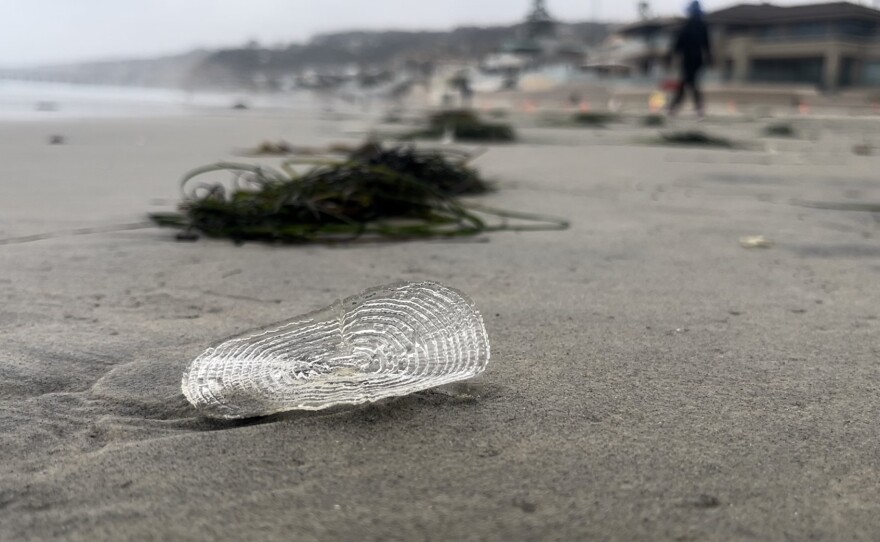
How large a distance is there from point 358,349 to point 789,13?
44234 mm

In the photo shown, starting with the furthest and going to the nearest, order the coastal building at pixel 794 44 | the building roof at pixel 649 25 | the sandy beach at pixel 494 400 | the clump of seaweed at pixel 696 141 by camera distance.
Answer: the building roof at pixel 649 25
the coastal building at pixel 794 44
the clump of seaweed at pixel 696 141
the sandy beach at pixel 494 400

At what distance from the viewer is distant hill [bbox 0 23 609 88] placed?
91875mm

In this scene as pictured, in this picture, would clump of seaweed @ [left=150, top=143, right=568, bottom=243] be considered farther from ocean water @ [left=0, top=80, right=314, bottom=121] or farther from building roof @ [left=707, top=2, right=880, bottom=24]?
building roof @ [left=707, top=2, right=880, bottom=24]

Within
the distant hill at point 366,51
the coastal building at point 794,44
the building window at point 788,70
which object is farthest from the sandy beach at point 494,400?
the distant hill at point 366,51

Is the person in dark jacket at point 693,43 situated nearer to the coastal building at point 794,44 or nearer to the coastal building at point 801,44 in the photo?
the coastal building at point 794,44

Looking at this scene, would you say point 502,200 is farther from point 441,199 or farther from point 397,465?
point 397,465

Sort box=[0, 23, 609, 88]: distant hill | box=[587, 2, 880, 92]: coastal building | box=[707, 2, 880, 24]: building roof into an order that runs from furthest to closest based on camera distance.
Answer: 1. box=[0, 23, 609, 88]: distant hill
2. box=[587, 2, 880, 92]: coastal building
3. box=[707, 2, 880, 24]: building roof

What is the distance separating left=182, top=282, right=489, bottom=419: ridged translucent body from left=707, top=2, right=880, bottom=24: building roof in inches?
1519

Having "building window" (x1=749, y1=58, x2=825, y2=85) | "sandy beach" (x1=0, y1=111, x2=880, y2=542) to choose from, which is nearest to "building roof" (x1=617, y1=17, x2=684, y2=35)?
"building window" (x1=749, y1=58, x2=825, y2=85)

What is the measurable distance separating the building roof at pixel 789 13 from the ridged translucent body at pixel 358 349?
127ft

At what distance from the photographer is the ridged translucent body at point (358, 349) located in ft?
4.42

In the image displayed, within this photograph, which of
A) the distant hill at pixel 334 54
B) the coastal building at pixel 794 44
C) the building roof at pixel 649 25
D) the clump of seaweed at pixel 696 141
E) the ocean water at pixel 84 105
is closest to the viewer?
the clump of seaweed at pixel 696 141

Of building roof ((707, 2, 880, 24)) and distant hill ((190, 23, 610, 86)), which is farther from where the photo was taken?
distant hill ((190, 23, 610, 86))

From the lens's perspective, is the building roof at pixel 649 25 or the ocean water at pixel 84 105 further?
the building roof at pixel 649 25
